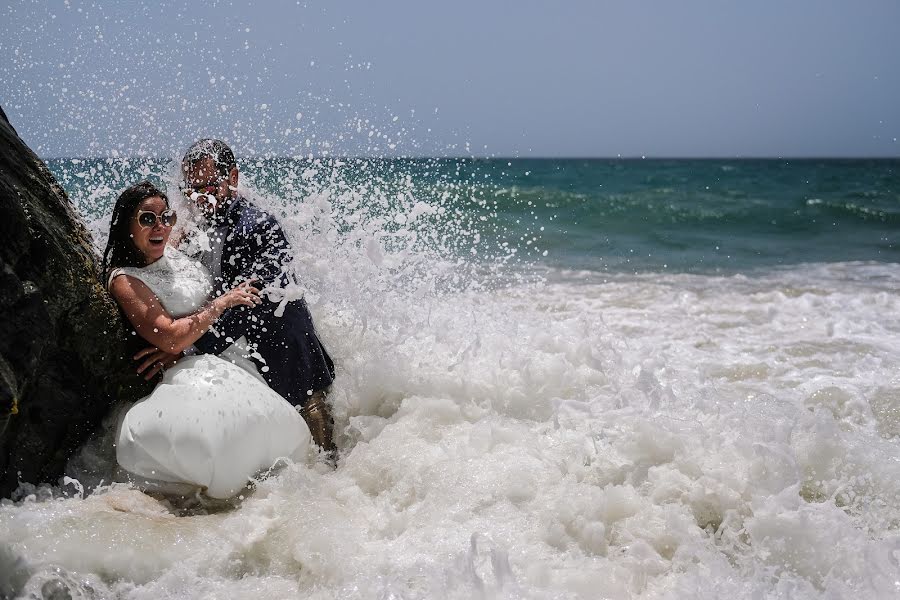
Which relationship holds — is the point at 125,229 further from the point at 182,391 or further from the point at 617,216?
the point at 617,216

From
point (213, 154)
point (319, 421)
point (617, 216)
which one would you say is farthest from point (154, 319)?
point (617, 216)

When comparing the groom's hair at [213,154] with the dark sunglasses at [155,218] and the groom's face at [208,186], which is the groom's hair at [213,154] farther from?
the dark sunglasses at [155,218]

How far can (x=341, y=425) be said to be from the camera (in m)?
4.27

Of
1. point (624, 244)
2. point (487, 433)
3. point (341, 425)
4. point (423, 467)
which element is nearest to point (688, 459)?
point (487, 433)

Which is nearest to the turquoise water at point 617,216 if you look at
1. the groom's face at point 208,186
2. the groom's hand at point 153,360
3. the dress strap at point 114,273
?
the groom's face at point 208,186

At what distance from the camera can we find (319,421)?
4020 millimetres

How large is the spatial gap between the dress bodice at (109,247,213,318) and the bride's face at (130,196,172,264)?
7 cm

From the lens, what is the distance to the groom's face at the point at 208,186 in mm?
3818

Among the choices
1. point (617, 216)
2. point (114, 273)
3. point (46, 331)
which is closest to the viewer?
point (46, 331)

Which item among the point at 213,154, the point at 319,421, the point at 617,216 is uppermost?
the point at 213,154

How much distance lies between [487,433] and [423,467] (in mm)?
426

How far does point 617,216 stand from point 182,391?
19.4m

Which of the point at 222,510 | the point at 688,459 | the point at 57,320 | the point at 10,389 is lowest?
the point at 222,510

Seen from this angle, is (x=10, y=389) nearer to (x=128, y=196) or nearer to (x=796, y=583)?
(x=128, y=196)
